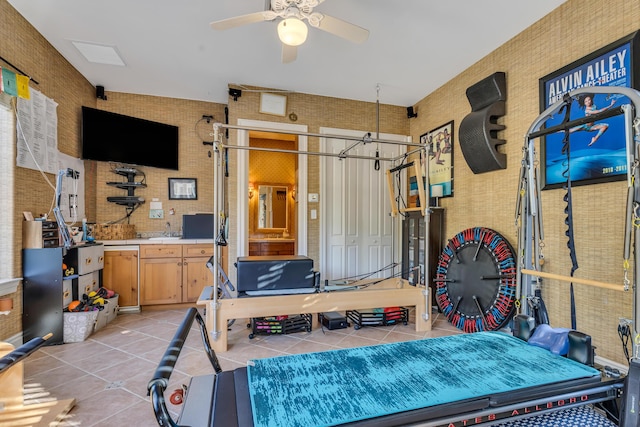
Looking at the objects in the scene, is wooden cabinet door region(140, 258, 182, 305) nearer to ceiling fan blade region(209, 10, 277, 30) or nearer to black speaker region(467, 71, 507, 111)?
ceiling fan blade region(209, 10, 277, 30)

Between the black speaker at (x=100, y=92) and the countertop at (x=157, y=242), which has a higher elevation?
the black speaker at (x=100, y=92)

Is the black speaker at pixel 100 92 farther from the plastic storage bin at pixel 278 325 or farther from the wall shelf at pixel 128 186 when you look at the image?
the plastic storage bin at pixel 278 325

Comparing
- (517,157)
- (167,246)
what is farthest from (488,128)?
(167,246)

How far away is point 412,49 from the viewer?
10.8 ft

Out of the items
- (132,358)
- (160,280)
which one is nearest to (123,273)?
(160,280)

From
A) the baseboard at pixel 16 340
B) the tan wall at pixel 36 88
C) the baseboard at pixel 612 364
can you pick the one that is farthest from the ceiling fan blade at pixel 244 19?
the baseboard at pixel 612 364

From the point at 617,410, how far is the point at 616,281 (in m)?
1.04

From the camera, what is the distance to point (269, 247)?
5605 millimetres

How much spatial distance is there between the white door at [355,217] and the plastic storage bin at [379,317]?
3.17 feet

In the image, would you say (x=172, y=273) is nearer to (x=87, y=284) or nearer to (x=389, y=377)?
(x=87, y=284)

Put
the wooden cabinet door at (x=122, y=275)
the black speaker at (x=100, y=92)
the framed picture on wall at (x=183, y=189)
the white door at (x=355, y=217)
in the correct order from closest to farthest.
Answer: the wooden cabinet door at (x=122, y=275) → the black speaker at (x=100, y=92) → the white door at (x=355, y=217) → the framed picture on wall at (x=183, y=189)

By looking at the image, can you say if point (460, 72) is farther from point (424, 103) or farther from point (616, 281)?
point (616, 281)

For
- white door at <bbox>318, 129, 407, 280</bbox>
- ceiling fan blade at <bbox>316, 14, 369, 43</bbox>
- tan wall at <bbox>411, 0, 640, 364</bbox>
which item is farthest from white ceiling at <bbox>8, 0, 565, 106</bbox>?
white door at <bbox>318, 129, 407, 280</bbox>

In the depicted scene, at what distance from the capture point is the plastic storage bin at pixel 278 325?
3139mm
